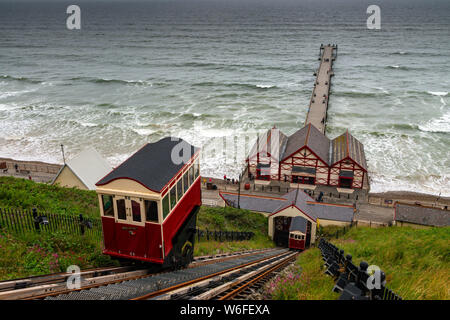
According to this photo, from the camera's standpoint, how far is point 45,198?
19.7 metres

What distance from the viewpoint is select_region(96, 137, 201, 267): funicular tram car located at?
40.4ft

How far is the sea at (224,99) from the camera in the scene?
167 ft

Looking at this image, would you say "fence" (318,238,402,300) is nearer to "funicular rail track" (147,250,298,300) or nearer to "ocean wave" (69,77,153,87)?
"funicular rail track" (147,250,298,300)

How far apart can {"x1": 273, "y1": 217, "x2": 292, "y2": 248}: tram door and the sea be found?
55.0ft

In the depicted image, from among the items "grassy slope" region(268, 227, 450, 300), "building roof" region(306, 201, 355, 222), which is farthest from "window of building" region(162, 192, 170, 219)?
"building roof" region(306, 201, 355, 222)

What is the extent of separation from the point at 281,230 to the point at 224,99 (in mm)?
51062

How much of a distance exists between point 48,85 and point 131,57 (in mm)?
44496

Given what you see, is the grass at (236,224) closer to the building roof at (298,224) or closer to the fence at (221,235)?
the fence at (221,235)

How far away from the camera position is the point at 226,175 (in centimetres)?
4541

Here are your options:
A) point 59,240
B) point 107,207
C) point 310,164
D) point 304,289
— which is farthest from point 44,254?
point 310,164
